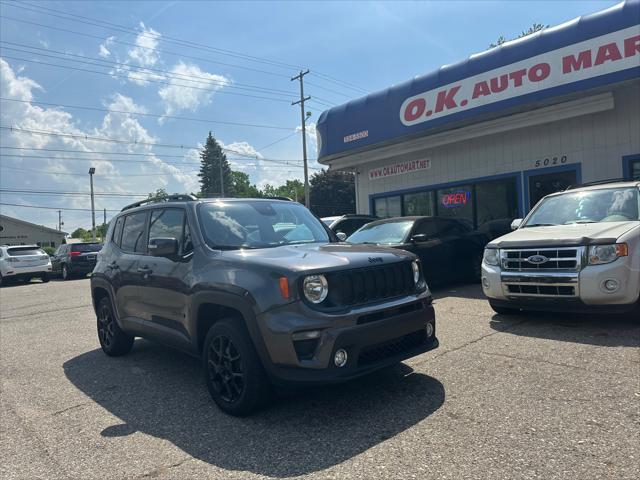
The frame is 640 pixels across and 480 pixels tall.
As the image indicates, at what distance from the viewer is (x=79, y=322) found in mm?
9008

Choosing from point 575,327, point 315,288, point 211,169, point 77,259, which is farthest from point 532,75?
point 211,169

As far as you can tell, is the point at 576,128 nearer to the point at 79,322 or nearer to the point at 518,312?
the point at 518,312

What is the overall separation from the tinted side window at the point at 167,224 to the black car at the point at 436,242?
4.62m

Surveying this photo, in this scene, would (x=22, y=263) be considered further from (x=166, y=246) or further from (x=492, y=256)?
(x=492, y=256)

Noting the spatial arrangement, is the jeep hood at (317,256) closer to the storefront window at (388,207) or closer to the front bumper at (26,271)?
the storefront window at (388,207)

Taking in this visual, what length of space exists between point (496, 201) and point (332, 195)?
49900mm

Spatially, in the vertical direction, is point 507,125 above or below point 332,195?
below

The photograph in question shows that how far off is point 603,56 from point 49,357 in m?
11.2

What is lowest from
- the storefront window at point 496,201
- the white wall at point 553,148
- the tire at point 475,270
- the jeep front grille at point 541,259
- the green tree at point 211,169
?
the tire at point 475,270

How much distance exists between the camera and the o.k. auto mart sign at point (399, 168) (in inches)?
588

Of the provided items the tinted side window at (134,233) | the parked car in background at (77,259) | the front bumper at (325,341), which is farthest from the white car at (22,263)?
the front bumper at (325,341)

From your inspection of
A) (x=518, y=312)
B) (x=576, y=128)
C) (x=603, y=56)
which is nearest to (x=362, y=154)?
(x=576, y=128)

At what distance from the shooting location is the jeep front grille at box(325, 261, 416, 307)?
3.65 metres

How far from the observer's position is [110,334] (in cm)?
607
